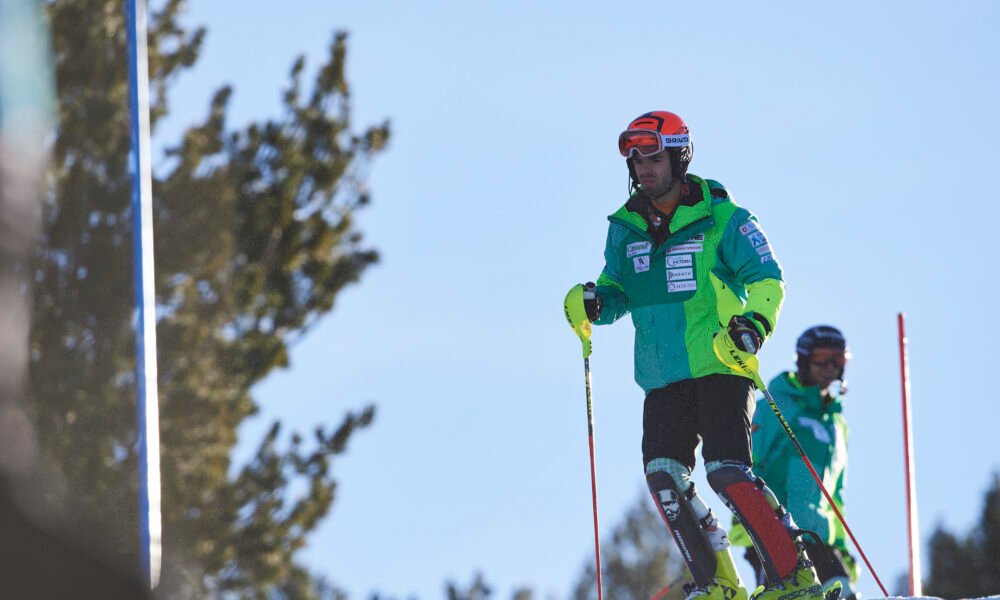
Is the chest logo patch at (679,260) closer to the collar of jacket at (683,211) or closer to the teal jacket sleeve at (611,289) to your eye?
the collar of jacket at (683,211)

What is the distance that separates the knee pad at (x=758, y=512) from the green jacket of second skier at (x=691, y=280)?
413mm

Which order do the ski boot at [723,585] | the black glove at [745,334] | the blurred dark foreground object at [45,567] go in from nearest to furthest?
the blurred dark foreground object at [45,567] → the black glove at [745,334] → the ski boot at [723,585]

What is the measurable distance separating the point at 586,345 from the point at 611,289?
0.44m

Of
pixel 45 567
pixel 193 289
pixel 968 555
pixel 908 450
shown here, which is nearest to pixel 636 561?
pixel 968 555

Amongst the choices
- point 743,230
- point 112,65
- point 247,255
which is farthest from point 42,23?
point 743,230

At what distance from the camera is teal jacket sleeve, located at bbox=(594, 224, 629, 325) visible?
723cm

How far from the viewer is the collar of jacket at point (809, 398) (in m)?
9.87

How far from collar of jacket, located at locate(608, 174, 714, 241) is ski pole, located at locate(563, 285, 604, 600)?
0.36 m

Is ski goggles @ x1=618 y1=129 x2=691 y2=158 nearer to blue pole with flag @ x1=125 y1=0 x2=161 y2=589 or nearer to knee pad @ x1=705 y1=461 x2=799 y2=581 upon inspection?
knee pad @ x1=705 y1=461 x2=799 y2=581

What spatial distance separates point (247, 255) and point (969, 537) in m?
22.3

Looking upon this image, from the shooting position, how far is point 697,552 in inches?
271

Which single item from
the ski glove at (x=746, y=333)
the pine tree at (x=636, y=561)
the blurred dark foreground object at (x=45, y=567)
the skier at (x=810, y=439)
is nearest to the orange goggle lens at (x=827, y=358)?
the skier at (x=810, y=439)

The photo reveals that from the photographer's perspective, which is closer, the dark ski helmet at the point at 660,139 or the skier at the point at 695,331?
the skier at the point at 695,331

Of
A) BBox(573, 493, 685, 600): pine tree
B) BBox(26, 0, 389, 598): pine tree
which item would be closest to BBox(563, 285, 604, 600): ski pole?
BBox(26, 0, 389, 598): pine tree
